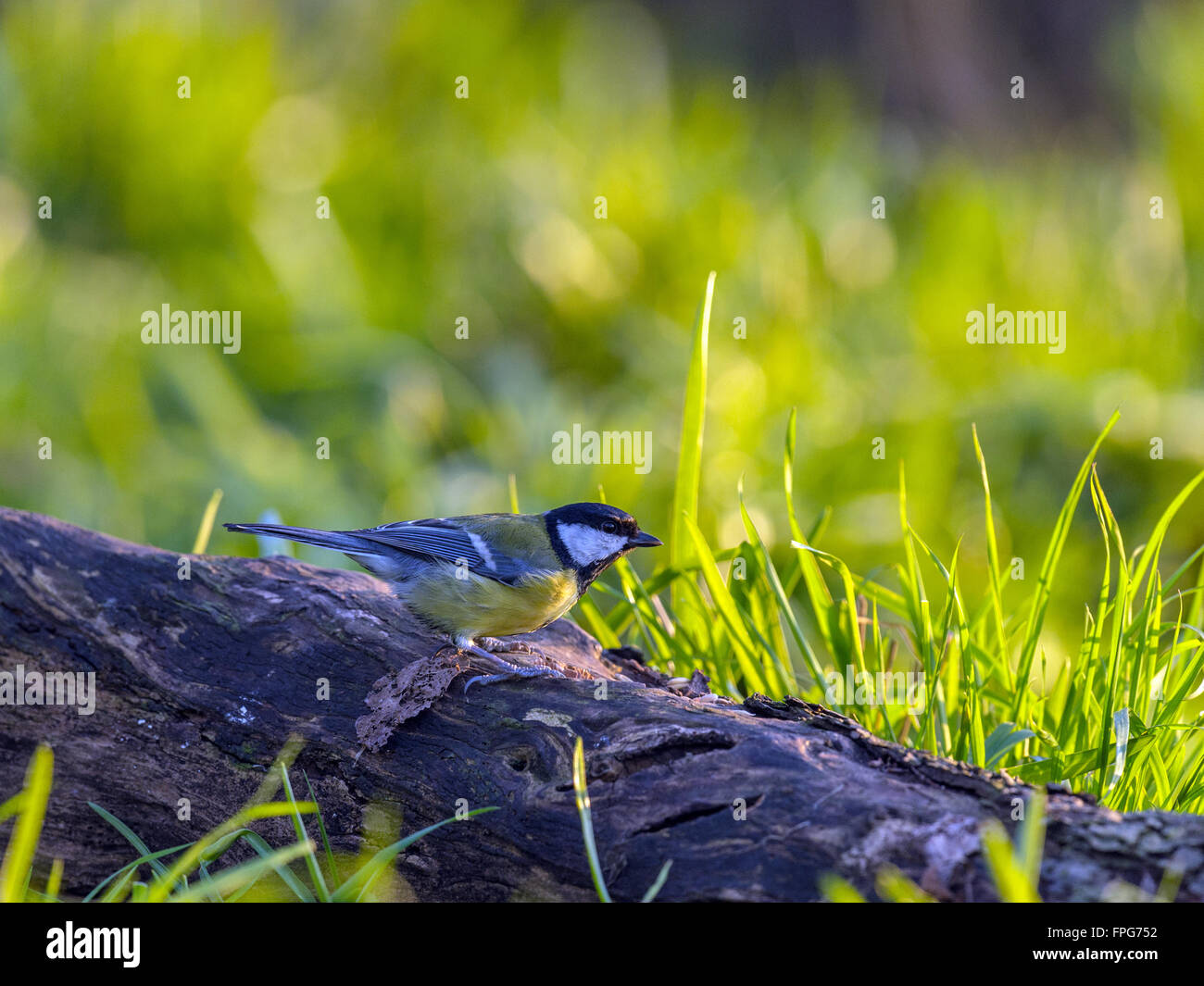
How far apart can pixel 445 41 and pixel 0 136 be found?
352cm

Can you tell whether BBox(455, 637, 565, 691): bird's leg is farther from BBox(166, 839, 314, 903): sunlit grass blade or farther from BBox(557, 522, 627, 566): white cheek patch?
BBox(166, 839, 314, 903): sunlit grass blade

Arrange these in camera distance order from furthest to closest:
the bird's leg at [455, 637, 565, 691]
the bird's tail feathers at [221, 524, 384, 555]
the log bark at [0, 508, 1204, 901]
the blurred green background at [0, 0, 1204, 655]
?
the blurred green background at [0, 0, 1204, 655]
the bird's tail feathers at [221, 524, 384, 555]
the bird's leg at [455, 637, 565, 691]
the log bark at [0, 508, 1204, 901]

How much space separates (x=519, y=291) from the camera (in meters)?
6.38

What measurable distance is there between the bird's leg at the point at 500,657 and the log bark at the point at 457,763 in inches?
1.2

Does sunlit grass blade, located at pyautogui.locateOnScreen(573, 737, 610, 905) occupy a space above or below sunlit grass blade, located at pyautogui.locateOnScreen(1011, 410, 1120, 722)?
below

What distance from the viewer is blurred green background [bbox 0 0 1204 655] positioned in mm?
5316

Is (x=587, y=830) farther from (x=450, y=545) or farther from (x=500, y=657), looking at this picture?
(x=450, y=545)

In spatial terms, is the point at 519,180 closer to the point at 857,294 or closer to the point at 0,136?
the point at 857,294

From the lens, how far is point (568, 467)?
210 inches

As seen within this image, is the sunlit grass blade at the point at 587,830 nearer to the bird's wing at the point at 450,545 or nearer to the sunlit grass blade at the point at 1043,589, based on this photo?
the bird's wing at the point at 450,545

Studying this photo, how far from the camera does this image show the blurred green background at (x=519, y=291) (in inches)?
209

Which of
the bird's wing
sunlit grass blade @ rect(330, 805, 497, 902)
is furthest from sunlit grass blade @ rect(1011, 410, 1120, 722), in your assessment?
sunlit grass blade @ rect(330, 805, 497, 902)
